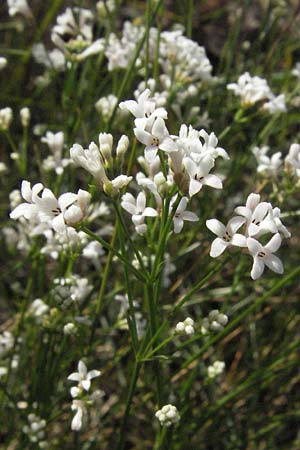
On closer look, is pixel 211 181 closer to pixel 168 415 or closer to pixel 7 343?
pixel 168 415

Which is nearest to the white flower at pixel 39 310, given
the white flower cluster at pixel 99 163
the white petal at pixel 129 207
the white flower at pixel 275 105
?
the white petal at pixel 129 207

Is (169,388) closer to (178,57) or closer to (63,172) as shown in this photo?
(63,172)

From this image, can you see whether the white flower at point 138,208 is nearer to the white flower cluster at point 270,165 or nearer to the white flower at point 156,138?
the white flower at point 156,138

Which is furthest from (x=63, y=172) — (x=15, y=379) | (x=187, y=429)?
(x=187, y=429)

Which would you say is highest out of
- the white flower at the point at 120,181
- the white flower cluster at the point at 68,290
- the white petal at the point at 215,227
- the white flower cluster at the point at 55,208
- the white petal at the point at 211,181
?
the white flower at the point at 120,181

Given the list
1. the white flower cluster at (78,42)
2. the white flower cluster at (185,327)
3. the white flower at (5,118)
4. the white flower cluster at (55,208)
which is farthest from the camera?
the white flower cluster at (78,42)

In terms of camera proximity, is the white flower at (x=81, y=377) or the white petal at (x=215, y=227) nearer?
the white petal at (x=215, y=227)

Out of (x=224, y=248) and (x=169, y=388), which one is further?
(x=169, y=388)
